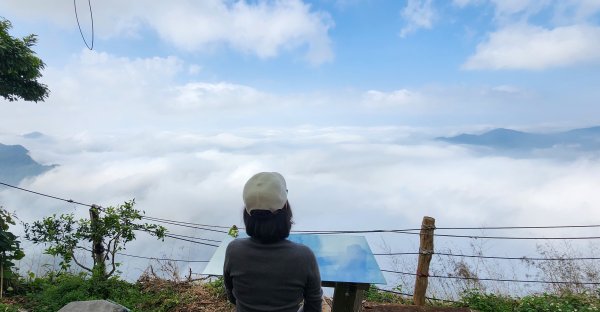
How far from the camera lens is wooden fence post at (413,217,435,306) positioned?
4.94 metres

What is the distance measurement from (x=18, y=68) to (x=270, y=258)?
5647mm

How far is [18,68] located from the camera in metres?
5.74

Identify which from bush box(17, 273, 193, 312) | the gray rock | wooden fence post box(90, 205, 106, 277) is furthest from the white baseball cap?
wooden fence post box(90, 205, 106, 277)

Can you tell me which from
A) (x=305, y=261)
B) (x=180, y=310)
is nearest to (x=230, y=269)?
(x=305, y=261)

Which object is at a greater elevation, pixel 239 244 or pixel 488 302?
pixel 239 244

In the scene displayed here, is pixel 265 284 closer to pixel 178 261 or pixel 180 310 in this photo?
pixel 180 310

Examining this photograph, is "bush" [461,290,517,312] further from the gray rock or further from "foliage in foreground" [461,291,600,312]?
the gray rock

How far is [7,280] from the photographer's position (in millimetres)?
5059

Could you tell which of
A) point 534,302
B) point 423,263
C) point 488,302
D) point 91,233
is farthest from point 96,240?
point 534,302

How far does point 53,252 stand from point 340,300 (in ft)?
13.2

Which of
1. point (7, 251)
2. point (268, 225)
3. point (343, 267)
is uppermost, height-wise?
point (268, 225)

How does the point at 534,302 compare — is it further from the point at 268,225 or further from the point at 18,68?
the point at 18,68

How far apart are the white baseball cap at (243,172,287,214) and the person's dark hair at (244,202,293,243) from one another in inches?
1.1

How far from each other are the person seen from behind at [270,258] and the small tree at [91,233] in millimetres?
4095
